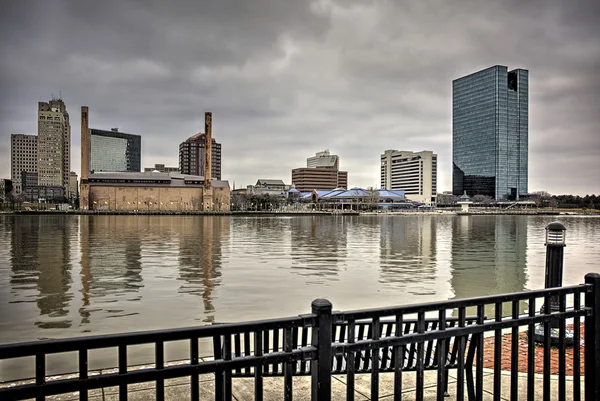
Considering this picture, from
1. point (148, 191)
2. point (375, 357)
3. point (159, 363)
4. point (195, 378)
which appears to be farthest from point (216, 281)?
point (148, 191)

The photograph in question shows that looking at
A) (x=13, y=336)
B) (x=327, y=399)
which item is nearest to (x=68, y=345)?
(x=327, y=399)

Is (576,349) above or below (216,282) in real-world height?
above

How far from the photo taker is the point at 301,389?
524 centimetres

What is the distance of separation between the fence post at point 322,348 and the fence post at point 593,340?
277 centimetres

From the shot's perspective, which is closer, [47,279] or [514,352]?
[514,352]

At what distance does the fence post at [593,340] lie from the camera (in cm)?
424

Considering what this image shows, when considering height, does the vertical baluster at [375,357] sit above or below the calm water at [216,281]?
above

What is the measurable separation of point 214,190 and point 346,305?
139327 millimetres

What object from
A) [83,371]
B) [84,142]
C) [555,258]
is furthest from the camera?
[84,142]

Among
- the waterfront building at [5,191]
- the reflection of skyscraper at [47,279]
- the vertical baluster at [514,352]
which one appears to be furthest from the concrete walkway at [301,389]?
the waterfront building at [5,191]

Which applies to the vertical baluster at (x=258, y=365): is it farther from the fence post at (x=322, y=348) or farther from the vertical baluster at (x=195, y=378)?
the fence post at (x=322, y=348)

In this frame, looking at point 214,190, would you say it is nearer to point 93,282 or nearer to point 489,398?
point 93,282

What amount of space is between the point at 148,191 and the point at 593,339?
5900 inches

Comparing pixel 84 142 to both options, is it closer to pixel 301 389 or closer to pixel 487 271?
pixel 487 271
